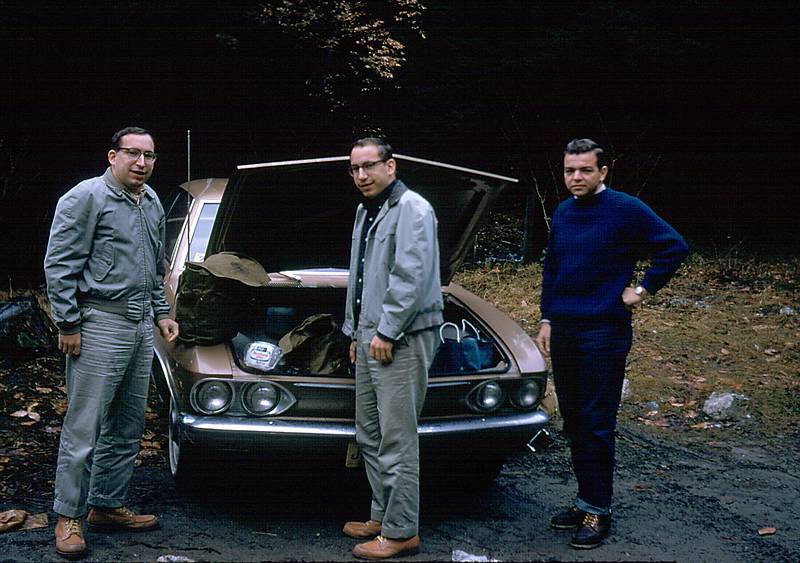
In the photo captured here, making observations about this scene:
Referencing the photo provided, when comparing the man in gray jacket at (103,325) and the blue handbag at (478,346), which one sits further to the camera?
the blue handbag at (478,346)

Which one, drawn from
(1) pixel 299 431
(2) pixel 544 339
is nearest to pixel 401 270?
(1) pixel 299 431

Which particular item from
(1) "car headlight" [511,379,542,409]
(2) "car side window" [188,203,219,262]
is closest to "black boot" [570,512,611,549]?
(1) "car headlight" [511,379,542,409]

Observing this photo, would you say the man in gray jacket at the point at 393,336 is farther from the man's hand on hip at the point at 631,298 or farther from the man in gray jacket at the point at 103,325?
the man in gray jacket at the point at 103,325

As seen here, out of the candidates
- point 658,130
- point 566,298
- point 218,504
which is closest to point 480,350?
point 566,298

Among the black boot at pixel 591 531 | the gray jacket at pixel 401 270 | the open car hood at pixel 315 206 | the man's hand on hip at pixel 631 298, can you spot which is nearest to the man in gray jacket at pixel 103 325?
the open car hood at pixel 315 206

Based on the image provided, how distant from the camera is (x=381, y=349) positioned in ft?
11.7

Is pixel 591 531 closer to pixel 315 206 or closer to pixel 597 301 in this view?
pixel 597 301

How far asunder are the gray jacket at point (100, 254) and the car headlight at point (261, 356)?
1.82 ft

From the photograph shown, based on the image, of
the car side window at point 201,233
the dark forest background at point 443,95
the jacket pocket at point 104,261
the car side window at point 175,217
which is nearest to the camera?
the jacket pocket at point 104,261

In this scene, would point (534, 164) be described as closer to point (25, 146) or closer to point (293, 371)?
point (25, 146)

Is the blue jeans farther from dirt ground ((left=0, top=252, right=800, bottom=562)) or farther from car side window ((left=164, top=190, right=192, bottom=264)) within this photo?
car side window ((left=164, top=190, right=192, bottom=264))

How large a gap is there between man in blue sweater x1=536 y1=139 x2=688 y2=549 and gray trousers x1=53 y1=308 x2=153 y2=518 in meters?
2.14

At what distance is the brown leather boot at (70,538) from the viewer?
3551 millimetres

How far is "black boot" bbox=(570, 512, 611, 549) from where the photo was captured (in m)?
3.89
